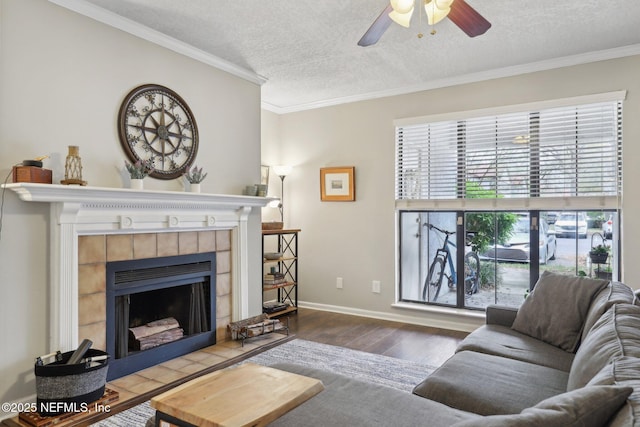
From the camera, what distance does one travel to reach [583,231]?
377 cm

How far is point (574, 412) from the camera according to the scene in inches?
39.2

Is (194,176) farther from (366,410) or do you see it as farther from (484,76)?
(484,76)

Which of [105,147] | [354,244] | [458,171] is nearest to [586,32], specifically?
[458,171]

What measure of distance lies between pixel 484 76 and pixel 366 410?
11.7 feet

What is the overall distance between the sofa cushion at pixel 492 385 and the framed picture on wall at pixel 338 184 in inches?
115

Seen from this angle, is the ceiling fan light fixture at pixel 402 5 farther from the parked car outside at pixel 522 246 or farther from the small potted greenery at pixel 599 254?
the small potted greenery at pixel 599 254

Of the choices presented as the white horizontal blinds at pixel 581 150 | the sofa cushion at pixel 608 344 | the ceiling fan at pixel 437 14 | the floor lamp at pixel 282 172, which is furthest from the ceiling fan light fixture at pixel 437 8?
the floor lamp at pixel 282 172

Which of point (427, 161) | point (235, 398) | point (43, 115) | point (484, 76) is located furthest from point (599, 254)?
point (43, 115)

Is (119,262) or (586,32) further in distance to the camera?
(586,32)

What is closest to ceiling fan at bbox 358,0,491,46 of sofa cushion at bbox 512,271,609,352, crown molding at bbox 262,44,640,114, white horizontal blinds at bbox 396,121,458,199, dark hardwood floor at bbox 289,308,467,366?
sofa cushion at bbox 512,271,609,352

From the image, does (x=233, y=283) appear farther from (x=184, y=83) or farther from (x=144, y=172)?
(x=184, y=83)

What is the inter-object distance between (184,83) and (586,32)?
10.5ft

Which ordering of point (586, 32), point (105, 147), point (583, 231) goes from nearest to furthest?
point (105, 147) → point (586, 32) → point (583, 231)

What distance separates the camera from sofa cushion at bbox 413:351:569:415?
174cm
